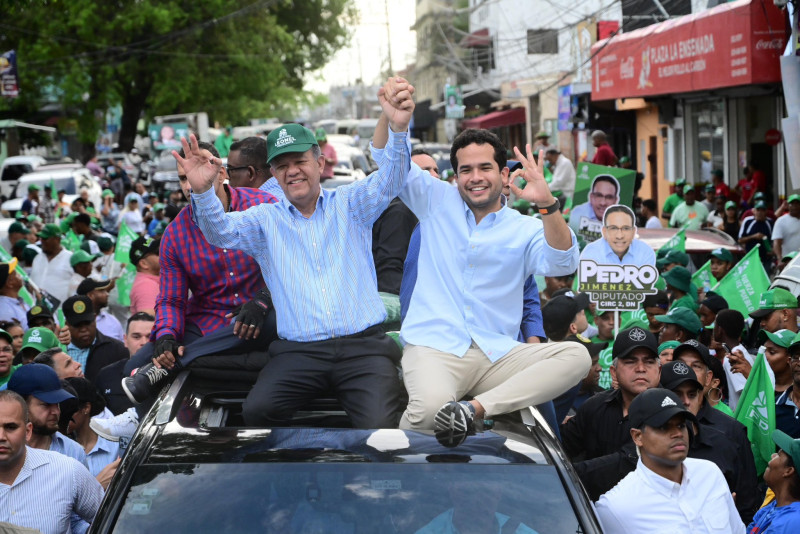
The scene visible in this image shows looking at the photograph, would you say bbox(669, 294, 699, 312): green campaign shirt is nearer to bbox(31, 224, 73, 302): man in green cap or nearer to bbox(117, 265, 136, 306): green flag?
bbox(117, 265, 136, 306): green flag

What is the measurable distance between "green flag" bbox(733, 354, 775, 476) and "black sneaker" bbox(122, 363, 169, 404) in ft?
10.5

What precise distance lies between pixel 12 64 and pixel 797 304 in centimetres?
2581

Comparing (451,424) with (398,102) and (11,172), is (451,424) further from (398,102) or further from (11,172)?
(11,172)

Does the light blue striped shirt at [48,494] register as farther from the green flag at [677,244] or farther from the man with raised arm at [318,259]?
the green flag at [677,244]

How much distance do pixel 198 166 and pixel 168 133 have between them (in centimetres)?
3939

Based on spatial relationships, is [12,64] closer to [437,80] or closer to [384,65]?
[384,65]

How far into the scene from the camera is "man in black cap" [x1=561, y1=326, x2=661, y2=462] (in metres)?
Result: 5.61

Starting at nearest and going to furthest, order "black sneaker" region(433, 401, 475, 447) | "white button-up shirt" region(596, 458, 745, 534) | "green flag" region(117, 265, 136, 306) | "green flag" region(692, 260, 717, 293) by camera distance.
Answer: "black sneaker" region(433, 401, 475, 447) < "white button-up shirt" region(596, 458, 745, 534) < "green flag" region(692, 260, 717, 293) < "green flag" region(117, 265, 136, 306)

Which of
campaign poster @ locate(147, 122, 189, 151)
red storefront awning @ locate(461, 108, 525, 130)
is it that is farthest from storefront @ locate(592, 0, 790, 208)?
campaign poster @ locate(147, 122, 189, 151)

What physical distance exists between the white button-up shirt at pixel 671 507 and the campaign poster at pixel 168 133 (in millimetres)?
38993

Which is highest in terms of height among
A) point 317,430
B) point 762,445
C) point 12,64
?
point 12,64

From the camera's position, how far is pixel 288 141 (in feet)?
15.0

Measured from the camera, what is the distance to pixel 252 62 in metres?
42.3

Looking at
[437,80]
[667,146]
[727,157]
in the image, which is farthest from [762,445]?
[437,80]
